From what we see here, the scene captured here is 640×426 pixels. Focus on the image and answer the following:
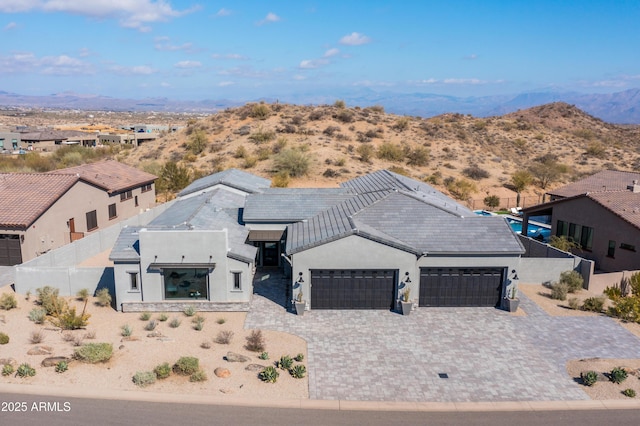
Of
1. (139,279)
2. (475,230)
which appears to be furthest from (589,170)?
(139,279)

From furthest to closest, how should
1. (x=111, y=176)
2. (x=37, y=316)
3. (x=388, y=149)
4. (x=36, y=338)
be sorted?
1. (x=388, y=149)
2. (x=111, y=176)
3. (x=37, y=316)
4. (x=36, y=338)

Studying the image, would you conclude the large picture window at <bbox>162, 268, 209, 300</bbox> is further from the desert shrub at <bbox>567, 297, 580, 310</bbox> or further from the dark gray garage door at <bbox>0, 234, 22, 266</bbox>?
the desert shrub at <bbox>567, 297, 580, 310</bbox>

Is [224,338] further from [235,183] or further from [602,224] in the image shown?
[602,224]

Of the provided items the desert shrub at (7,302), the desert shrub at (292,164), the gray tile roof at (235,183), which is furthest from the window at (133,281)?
the desert shrub at (292,164)

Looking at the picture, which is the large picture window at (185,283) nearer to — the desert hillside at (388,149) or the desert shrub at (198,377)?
the desert shrub at (198,377)

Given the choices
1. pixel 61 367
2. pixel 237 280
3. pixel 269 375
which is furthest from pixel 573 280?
pixel 61 367

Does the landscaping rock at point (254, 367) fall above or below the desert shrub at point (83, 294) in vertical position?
below

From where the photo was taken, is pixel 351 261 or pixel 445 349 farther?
pixel 351 261
